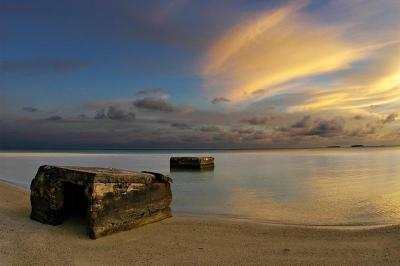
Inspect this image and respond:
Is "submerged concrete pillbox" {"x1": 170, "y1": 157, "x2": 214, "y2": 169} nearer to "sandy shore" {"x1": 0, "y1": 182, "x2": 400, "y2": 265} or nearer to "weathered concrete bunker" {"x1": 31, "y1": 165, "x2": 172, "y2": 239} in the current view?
"weathered concrete bunker" {"x1": 31, "y1": 165, "x2": 172, "y2": 239}

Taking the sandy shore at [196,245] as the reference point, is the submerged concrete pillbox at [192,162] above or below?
above

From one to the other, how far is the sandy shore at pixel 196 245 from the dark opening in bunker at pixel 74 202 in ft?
1.64

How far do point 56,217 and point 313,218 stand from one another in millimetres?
8223

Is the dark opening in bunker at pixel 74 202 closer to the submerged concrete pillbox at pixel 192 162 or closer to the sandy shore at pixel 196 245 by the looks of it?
the sandy shore at pixel 196 245

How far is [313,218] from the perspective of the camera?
39.6 ft

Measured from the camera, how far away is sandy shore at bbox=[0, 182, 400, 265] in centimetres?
659

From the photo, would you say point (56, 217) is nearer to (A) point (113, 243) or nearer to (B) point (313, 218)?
(A) point (113, 243)

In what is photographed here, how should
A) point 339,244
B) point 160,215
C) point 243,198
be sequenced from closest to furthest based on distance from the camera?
point 339,244 → point 160,215 → point 243,198

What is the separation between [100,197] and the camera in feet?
25.4

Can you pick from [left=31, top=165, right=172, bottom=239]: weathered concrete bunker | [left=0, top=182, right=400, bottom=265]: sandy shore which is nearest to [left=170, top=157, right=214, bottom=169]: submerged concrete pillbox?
[left=31, top=165, right=172, bottom=239]: weathered concrete bunker

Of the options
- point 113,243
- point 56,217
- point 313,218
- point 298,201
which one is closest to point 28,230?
point 56,217

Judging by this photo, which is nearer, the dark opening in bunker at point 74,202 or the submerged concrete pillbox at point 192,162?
the dark opening in bunker at point 74,202

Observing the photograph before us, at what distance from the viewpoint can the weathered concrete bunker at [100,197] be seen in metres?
7.75

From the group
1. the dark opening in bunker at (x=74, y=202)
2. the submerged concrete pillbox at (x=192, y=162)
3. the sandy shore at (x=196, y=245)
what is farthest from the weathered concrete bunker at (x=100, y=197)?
the submerged concrete pillbox at (x=192, y=162)
